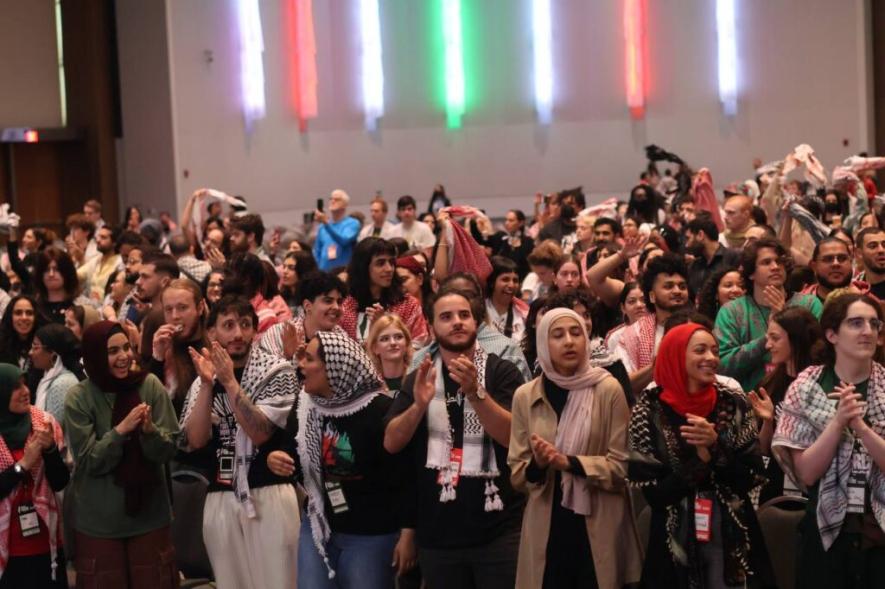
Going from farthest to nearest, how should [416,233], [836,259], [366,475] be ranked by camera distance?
[416,233] → [836,259] → [366,475]

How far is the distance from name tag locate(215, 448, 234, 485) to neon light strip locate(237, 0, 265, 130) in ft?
50.6

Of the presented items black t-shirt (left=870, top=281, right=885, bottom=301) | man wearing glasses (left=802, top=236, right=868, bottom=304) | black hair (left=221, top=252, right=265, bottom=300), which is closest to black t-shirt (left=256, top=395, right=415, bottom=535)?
black hair (left=221, top=252, right=265, bottom=300)

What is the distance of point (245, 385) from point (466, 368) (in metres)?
1.43

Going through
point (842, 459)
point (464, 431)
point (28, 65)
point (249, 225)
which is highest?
point (28, 65)

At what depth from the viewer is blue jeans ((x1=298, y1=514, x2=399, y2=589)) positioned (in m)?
5.88

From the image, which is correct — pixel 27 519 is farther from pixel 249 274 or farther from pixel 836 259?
pixel 836 259

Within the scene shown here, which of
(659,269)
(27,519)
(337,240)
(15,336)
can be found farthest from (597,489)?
(337,240)

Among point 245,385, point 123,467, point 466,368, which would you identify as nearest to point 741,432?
point 466,368

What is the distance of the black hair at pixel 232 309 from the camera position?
22.0ft

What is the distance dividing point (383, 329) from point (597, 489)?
4.78 ft

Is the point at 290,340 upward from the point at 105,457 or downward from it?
upward

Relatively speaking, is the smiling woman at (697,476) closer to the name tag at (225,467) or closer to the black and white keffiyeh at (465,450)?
the black and white keffiyeh at (465,450)

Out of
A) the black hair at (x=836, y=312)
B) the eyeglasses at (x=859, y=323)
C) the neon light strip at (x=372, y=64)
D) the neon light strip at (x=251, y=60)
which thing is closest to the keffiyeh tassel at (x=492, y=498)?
the black hair at (x=836, y=312)

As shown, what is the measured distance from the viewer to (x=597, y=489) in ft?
18.3
